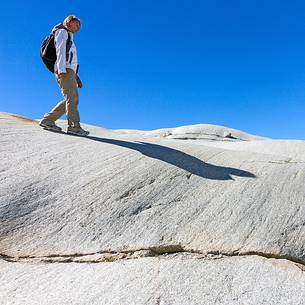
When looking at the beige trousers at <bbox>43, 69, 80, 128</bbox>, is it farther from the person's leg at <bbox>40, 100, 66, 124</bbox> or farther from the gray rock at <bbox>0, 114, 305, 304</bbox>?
the gray rock at <bbox>0, 114, 305, 304</bbox>

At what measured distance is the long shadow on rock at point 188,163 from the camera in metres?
7.99

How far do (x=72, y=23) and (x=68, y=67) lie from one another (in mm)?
1102

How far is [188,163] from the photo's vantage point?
8.55 meters

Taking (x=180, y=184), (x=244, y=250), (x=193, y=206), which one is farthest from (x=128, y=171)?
(x=244, y=250)

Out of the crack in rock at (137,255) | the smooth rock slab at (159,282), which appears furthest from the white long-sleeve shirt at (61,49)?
the smooth rock slab at (159,282)

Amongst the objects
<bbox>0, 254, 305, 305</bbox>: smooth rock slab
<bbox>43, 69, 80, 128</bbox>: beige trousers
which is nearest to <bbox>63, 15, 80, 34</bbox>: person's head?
<bbox>43, 69, 80, 128</bbox>: beige trousers

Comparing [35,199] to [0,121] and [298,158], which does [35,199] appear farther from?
[298,158]

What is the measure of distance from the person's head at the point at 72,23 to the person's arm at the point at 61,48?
0.88 feet

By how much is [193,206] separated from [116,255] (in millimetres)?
1760

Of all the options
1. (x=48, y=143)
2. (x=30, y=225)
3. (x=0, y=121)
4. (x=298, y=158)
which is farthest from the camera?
(x=0, y=121)

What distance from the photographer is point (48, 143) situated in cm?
902

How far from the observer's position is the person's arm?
9.75 metres

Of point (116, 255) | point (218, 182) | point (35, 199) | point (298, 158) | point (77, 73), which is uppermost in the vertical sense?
point (77, 73)

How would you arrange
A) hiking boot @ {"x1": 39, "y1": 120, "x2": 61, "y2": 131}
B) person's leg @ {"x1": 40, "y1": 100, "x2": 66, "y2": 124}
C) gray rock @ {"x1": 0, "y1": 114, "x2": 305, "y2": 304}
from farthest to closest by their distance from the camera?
hiking boot @ {"x1": 39, "y1": 120, "x2": 61, "y2": 131} → person's leg @ {"x1": 40, "y1": 100, "x2": 66, "y2": 124} → gray rock @ {"x1": 0, "y1": 114, "x2": 305, "y2": 304}
